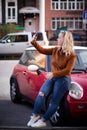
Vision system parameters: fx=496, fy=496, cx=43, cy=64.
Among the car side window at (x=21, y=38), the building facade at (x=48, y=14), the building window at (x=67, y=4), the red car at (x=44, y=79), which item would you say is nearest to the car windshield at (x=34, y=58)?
the red car at (x=44, y=79)

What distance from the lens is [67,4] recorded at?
59.8 metres

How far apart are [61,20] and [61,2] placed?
2.26m

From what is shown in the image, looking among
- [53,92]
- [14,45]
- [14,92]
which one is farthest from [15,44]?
[53,92]

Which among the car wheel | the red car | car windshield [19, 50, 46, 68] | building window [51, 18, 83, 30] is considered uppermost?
building window [51, 18, 83, 30]

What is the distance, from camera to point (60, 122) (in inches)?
340

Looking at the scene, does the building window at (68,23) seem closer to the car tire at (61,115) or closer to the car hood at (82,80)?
the car hood at (82,80)

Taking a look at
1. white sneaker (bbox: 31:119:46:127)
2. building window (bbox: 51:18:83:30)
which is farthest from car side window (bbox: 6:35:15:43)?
white sneaker (bbox: 31:119:46:127)

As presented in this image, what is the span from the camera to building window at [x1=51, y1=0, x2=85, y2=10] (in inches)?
Answer: 2330

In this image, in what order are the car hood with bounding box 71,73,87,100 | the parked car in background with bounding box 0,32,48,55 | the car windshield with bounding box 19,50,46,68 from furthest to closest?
1. the parked car in background with bounding box 0,32,48,55
2. the car windshield with bounding box 19,50,46,68
3. the car hood with bounding box 71,73,87,100

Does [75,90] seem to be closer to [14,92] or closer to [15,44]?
[14,92]

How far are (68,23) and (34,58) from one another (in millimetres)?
49386

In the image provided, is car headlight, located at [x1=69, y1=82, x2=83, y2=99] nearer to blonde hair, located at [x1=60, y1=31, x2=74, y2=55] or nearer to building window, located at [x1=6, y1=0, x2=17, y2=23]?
blonde hair, located at [x1=60, y1=31, x2=74, y2=55]

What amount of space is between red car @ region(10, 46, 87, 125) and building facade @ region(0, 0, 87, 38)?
4526 cm

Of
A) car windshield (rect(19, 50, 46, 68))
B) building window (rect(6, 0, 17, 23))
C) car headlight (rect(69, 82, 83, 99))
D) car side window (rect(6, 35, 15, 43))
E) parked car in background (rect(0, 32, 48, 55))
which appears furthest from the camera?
building window (rect(6, 0, 17, 23))
